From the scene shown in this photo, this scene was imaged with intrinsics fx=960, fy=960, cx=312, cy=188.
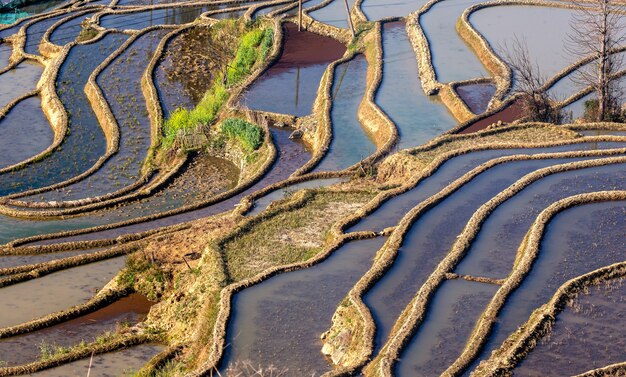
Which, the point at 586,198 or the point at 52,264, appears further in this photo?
the point at 52,264

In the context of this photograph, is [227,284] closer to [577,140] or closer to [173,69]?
[577,140]

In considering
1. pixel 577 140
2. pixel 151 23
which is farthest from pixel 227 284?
pixel 151 23

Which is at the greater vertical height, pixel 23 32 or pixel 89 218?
pixel 23 32

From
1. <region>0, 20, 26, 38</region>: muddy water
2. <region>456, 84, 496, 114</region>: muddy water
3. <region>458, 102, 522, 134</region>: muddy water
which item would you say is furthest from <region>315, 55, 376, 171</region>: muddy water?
<region>0, 20, 26, 38</region>: muddy water

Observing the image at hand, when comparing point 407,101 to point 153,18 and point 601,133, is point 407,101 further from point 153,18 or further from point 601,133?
point 153,18

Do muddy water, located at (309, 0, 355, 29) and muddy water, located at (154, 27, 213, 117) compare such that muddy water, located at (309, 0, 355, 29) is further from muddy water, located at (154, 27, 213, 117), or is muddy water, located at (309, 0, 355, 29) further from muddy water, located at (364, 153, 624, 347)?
muddy water, located at (364, 153, 624, 347)

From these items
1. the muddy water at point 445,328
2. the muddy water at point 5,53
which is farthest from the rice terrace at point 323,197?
the muddy water at point 5,53
